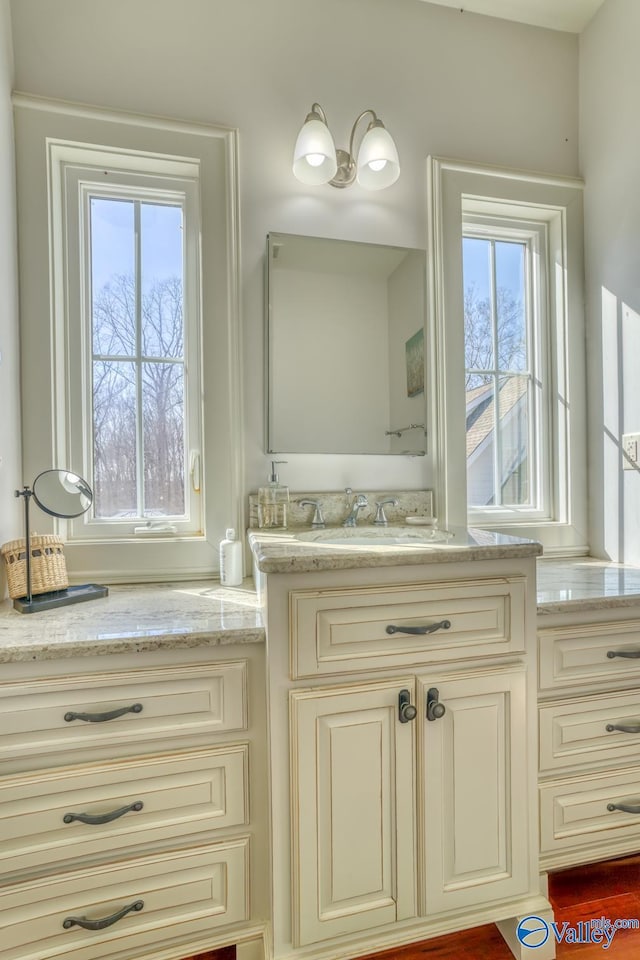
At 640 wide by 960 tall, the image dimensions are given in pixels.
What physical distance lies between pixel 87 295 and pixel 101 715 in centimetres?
122

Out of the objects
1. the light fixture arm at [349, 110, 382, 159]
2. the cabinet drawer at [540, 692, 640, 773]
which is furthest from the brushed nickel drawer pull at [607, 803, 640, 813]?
the light fixture arm at [349, 110, 382, 159]

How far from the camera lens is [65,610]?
1221 millimetres

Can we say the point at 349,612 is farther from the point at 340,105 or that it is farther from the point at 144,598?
the point at 340,105

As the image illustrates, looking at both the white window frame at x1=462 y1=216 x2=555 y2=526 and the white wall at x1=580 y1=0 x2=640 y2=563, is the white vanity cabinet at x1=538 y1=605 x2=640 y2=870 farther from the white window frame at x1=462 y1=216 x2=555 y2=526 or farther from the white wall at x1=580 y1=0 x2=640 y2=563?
the white window frame at x1=462 y1=216 x2=555 y2=526

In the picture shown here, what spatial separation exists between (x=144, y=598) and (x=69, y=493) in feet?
1.11

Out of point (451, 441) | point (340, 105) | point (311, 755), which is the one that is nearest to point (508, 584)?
point (311, 755)

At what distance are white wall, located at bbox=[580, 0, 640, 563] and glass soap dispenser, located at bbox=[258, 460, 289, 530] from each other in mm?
1167

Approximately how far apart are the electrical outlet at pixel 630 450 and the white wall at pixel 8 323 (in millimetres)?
1900

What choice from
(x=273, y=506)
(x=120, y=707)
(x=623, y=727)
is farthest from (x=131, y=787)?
(x=623, y=727)

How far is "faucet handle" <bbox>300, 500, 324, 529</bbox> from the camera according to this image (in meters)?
1.61

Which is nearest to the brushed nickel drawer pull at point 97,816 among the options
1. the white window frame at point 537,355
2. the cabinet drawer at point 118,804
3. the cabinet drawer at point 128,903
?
the cabinet drawer at point 118,804

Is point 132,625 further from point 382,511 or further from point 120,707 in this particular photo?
point 382,511

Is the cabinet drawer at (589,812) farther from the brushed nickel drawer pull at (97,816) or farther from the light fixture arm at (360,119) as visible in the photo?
the light fixture arm at (360,119)

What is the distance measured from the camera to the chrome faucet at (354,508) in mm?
1634
